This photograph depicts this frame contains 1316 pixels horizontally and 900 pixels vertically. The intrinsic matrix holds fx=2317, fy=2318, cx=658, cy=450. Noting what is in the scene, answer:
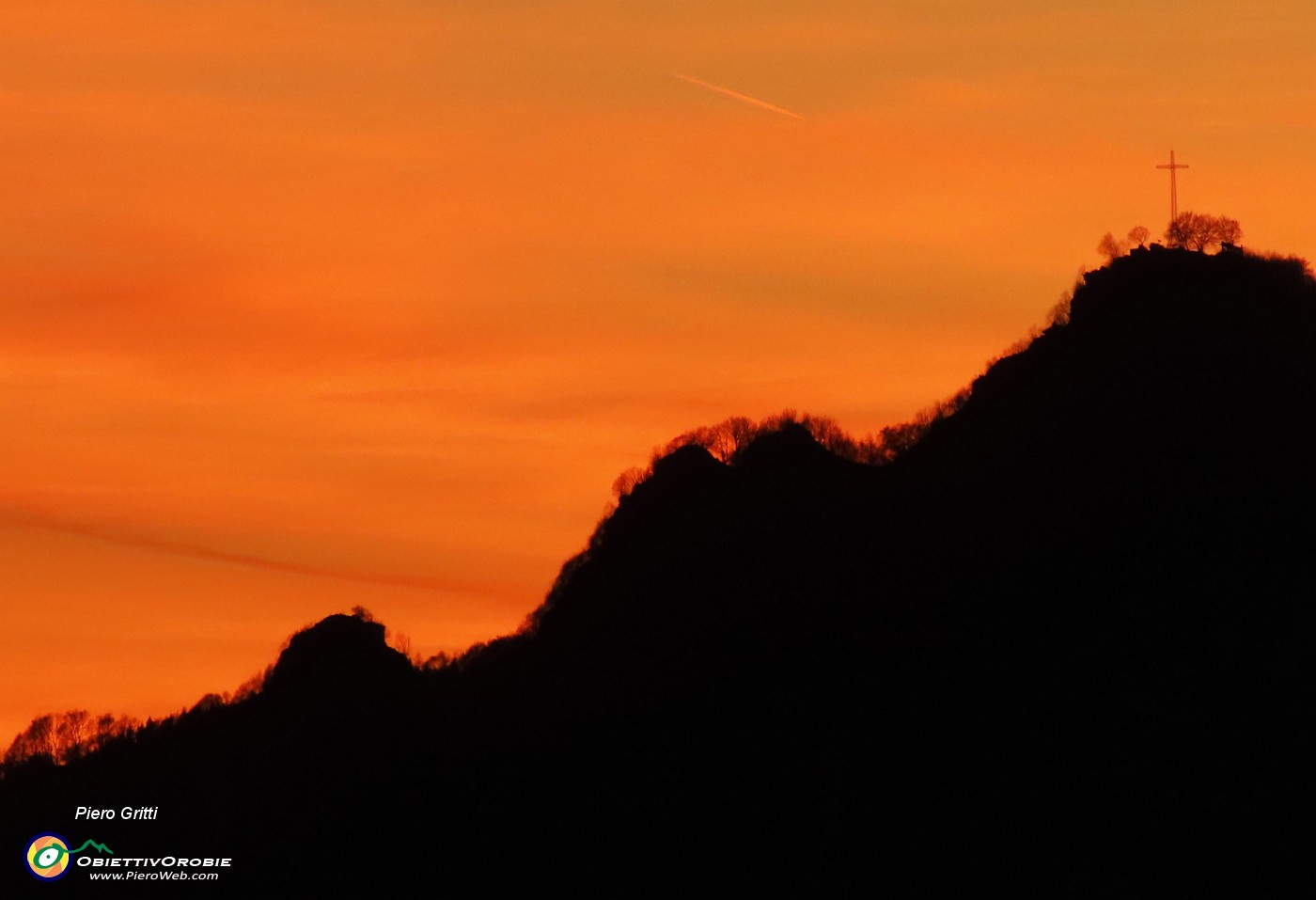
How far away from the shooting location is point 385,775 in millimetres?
182000

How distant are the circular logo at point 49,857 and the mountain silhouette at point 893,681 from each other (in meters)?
11.8

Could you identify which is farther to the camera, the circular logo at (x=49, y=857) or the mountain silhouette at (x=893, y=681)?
the circular logo at (x=49, y=857)

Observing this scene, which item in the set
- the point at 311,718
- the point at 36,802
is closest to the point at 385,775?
the point at 311,718

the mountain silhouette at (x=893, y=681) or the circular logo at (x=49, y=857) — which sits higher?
the mountain silhouette at (x=893, y=681)

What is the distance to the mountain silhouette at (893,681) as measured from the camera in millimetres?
162125

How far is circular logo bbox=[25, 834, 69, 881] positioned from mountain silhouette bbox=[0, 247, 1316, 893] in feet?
38.8

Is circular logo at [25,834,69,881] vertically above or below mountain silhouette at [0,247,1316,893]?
below

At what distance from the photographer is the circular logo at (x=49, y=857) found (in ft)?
537

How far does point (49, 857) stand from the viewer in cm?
16912

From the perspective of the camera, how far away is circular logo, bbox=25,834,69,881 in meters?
164

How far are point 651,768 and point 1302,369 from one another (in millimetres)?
57773

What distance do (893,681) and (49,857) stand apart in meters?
64.0

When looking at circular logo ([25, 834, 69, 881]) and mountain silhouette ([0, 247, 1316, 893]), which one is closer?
mountain silhouette ([0, 247, 1316, 893])

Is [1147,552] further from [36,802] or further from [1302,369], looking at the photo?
[36,802]
